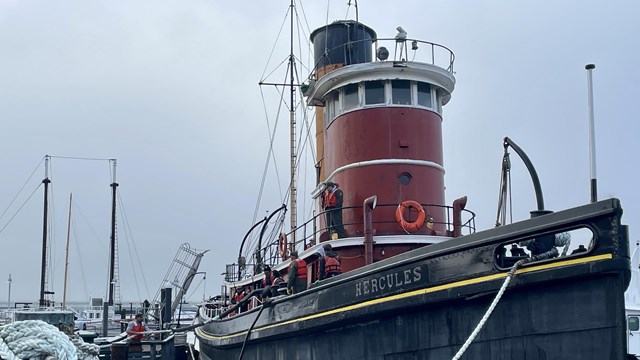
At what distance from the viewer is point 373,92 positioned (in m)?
11.7

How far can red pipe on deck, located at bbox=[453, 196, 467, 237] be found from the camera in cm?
1122

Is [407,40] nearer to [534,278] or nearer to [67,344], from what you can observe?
[534,278]

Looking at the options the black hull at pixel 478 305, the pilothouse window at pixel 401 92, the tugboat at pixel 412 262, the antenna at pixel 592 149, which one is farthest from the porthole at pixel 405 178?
the antenna at pixel 592 149

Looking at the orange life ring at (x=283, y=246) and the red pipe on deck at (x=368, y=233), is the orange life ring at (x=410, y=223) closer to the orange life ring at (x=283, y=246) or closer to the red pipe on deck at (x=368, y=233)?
the red pipe on deck at (x=368, y=233)

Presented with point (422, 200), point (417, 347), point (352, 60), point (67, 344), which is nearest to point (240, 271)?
point (352, 60)

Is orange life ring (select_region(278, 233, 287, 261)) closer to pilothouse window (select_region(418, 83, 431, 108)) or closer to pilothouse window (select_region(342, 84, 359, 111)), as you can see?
pilothouse window (select_region(342, 84, 359, 111))

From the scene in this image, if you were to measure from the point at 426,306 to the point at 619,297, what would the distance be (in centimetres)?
205

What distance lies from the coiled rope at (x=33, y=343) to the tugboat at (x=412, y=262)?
3.50 meters

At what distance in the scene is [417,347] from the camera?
7461 mm

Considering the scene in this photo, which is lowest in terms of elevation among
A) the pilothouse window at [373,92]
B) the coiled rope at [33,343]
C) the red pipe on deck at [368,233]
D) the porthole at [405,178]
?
the coiled rope at [33,343]

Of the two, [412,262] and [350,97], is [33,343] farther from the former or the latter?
[350,97]

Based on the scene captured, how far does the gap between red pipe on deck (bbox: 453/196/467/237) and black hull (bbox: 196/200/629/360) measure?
10.7 ft

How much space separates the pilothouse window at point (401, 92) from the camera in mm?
11609

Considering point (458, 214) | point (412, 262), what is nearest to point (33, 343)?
point (412, 262)
